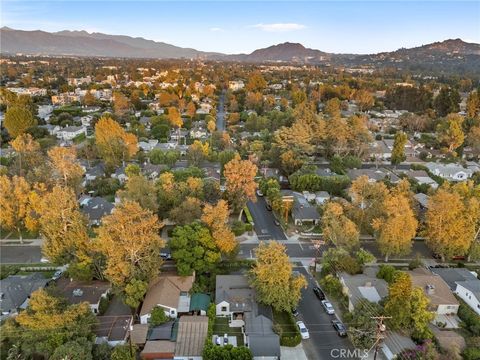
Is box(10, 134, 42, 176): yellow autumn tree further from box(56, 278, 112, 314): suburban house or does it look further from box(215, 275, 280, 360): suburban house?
box(215, 275, 280, 360): suburban house

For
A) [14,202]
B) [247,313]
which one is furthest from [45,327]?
[14,202]

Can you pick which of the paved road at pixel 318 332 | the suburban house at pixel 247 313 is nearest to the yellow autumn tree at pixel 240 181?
the suburban house at pixel 247 313

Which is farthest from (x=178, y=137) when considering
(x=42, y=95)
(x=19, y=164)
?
(x=42, y=95)

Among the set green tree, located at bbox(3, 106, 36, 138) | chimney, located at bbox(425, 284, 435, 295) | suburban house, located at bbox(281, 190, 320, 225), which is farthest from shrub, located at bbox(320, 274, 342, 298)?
green tree, located at bbox(3, 106, 36, 138)

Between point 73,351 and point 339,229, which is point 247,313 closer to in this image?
point 73,351

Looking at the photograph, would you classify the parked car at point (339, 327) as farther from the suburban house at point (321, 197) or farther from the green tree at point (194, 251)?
the suburban house at point (321, 197)
